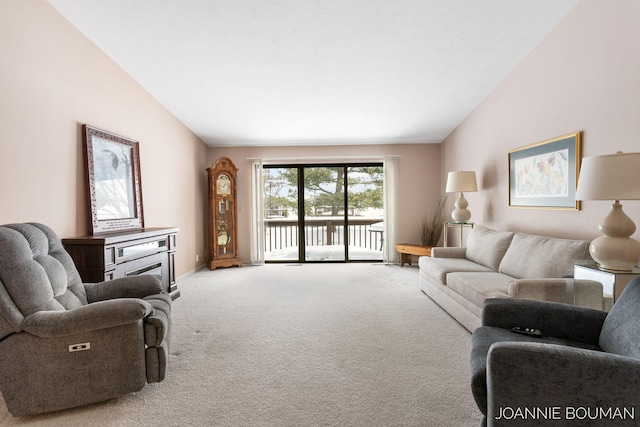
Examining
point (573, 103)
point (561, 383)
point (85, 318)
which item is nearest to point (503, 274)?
point (573, 103)

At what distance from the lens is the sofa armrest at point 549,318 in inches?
58.7

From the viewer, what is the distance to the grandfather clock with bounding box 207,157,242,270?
16.6 feet

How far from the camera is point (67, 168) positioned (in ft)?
8.47

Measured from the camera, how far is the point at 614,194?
1721mm

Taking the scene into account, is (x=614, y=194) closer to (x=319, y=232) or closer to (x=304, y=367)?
(x=304, y=367)

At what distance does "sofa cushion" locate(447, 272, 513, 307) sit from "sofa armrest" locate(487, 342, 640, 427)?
4.04ft

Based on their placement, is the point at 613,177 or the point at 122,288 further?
the point at 122,288

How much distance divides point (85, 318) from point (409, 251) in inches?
173

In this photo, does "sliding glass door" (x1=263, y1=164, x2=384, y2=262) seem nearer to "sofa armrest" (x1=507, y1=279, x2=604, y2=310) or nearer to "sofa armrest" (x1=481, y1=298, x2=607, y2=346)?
"sofa armrest" (x1=507, y1=279, x2=604, y2=310)

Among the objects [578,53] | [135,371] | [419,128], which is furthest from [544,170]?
[135,371]

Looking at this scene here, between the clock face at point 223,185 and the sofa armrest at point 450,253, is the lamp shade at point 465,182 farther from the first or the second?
the clock face at point 223,185

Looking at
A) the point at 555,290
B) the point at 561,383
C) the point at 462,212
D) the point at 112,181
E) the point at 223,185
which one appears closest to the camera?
the point at 561,383

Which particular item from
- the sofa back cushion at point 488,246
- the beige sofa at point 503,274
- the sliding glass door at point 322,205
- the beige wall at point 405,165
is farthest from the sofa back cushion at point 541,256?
→ the sliding glass door at point 322,205

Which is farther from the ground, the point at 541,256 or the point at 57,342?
the point at 541,256
